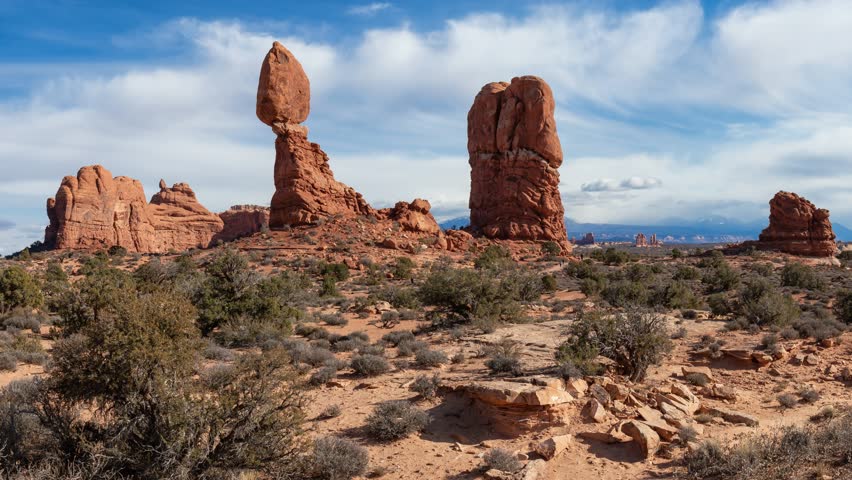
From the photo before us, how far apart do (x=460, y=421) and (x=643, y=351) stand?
4.20 meters

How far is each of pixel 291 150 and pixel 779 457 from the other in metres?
39.3

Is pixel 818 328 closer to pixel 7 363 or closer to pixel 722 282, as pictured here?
pixel 722 282

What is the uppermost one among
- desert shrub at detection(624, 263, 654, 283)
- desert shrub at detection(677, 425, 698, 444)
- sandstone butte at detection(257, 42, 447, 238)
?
sandstone butte at detection(257, 42, 447, 238)

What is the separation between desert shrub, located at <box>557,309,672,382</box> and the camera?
406 inches

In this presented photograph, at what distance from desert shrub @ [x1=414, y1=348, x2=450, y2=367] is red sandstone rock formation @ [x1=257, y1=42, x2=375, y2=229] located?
3135cm

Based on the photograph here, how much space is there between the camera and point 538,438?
7.91 meters

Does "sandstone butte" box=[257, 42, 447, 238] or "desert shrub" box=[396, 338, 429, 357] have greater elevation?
"sandstone butte" box=[257, 42, 447, 238]

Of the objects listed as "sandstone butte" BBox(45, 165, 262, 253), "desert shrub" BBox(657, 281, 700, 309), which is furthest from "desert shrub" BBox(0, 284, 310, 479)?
"sandstone butte" BBox(45, 165, 262, 253)

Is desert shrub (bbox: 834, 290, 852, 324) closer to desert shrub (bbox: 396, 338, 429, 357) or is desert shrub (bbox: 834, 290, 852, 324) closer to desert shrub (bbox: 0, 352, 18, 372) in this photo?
desert shrub (bbox: 396, 338, 429, 357)

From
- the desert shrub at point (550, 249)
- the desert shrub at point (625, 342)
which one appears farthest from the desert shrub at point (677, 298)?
the desert shrub at point (550, 249)

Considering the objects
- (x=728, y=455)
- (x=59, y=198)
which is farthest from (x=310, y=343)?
(x=59, y=198)

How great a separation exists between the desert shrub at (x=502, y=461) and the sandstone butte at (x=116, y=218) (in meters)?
47.5

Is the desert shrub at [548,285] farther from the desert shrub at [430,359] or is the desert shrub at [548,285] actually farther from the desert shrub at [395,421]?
the desert shrub at [395,421]

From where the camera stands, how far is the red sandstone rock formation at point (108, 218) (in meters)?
55.2
